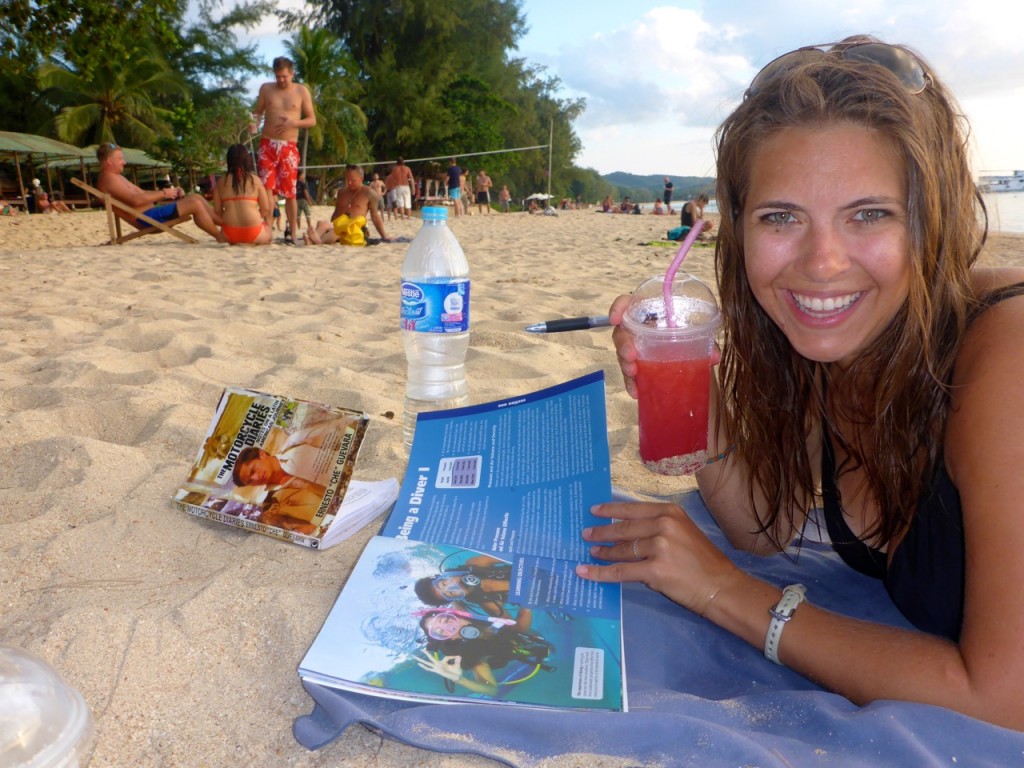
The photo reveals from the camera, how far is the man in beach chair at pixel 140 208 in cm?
734

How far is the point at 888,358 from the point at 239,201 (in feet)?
22.1

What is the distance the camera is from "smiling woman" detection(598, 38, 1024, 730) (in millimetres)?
974

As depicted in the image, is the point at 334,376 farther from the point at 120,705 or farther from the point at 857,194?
the point at 857,194

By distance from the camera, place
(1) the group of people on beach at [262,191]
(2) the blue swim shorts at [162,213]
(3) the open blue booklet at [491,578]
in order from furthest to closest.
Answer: (2) the blue swim shorts at [162,213] → (1) the group of people on beach at [262,191] → (3) the open blue booklet at [491,578]

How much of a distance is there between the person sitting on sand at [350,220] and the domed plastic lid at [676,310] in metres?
6.43

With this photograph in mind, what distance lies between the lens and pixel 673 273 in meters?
1.36

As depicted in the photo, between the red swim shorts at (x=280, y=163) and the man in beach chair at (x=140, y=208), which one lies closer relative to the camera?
the man in beach chair at (x=140, y=208)

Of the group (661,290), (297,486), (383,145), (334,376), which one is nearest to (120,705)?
(297,486)

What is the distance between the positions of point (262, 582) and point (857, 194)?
1.16 m

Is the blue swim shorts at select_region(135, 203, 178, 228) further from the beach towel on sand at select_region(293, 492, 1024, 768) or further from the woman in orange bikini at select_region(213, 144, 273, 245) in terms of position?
the beach towel on sand at select_region(293, 492, 1024, 768)

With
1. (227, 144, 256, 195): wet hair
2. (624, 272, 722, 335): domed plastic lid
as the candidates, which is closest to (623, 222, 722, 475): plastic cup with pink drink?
(624, 272, 722, 335): domed plastic lid

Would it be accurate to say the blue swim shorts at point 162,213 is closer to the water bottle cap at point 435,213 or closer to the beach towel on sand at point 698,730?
the water bottle cap at point 435,213

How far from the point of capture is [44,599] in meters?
1.29


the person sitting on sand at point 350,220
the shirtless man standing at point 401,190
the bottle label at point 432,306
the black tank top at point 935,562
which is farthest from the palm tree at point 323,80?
the black tank top at point 935,562
